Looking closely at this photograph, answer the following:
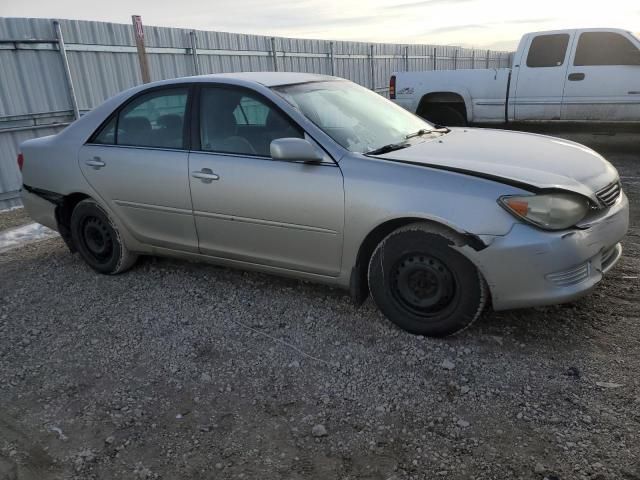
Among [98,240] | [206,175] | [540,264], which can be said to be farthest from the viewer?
[98,240]

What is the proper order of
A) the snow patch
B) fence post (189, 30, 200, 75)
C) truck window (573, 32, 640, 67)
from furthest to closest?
fence post (189, 30, 200, 75) < truck window (573, 32, 640, 67) < the snow patch

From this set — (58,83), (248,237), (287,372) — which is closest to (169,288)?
(248,237)

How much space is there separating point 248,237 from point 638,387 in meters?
2.50

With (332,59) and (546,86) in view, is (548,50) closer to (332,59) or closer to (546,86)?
(546,86)

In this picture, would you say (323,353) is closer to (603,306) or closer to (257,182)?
(257,182)

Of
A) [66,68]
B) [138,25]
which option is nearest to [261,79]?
[138,25]

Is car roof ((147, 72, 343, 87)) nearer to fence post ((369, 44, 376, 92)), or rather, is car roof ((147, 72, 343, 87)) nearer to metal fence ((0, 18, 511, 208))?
metal fence ((0, 18, 511, 208))

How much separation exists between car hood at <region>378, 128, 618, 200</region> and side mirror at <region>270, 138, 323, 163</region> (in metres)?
0.46

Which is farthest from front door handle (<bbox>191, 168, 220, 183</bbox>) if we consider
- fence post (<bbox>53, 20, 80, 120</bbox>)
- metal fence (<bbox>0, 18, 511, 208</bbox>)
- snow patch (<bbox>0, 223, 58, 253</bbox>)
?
fence post (<bbox>53, 20, 80, 120</bbox>)

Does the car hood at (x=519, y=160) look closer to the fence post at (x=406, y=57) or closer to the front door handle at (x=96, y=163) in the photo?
the front door handle at (x=96, y=163)

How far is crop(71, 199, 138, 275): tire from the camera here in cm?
445

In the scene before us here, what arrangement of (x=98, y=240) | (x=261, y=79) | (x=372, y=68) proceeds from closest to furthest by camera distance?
(x=261, y=79) → (x=98, y=240) → (x=372, y=68)

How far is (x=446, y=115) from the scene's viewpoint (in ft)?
32.9

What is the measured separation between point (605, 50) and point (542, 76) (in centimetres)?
98
